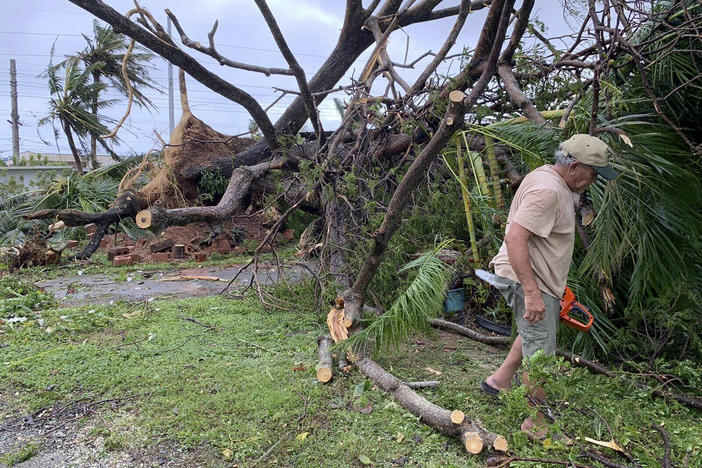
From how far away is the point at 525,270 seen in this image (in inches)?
101

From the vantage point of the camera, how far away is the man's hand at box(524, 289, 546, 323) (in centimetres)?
255

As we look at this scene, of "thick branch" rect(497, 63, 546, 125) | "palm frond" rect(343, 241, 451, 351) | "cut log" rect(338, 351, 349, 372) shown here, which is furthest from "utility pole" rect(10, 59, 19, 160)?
"palm frond" rect(343, 241, 451, 351)

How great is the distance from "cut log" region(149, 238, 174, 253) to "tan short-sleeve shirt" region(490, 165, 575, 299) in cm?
761

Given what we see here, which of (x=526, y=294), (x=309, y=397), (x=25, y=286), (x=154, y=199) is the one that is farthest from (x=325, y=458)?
(x=154, y=199)

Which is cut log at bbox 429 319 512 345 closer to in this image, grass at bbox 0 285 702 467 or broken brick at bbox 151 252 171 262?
grass at bbox 0 285 702 467

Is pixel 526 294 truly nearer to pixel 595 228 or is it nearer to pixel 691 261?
pixel 595 228

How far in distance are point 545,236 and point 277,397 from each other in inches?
72.2

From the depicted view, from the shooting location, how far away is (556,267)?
2.63 metres

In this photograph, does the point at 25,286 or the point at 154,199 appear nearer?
the point at 25,286

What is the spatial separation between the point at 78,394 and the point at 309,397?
1.53m

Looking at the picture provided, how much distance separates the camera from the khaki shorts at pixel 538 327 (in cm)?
266

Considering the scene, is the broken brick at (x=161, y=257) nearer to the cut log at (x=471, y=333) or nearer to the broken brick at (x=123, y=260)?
the broken brick at (x=123, y=260)

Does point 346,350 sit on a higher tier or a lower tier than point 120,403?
higher

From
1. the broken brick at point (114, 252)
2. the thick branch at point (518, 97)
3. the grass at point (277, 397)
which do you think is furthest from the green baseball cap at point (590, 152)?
the broken brick at point (114, 252)
